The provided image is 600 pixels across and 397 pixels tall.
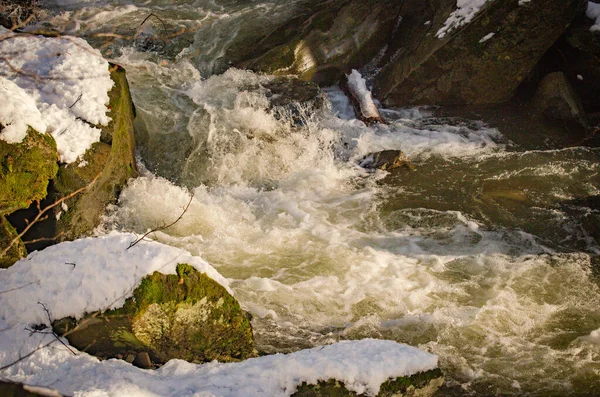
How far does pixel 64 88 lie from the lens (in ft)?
20.9

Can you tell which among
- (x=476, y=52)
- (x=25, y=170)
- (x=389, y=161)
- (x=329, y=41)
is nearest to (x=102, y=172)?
(x=25, y=170)

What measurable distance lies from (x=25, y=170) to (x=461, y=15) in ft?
26.8

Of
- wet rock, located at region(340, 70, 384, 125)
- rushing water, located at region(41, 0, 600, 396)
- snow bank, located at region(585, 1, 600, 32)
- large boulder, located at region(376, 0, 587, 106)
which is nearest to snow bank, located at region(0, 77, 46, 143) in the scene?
rushing water, located at region(41, 0, 600, 396)

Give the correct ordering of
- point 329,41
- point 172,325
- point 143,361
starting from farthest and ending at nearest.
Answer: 1. point 329,41
2. point 172,325
3. point 143,361

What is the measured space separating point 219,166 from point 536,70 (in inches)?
261

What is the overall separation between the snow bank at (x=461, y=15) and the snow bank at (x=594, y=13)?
2023 mm

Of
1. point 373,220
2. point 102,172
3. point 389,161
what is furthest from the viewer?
point 389,161

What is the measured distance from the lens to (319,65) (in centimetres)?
1074

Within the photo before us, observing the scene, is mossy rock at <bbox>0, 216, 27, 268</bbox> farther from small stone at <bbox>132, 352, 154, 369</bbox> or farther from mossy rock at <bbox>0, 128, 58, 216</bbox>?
small stone at <bbox>132, 352, 154, 369</bbox>

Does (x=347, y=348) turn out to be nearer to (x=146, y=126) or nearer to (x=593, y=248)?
(x=593, y=248)

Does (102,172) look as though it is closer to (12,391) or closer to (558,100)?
(12,391)

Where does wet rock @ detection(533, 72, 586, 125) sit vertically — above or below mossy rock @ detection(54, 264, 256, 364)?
above

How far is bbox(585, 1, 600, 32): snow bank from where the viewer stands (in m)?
9.47

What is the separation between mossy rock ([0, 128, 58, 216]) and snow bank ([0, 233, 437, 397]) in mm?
1391
